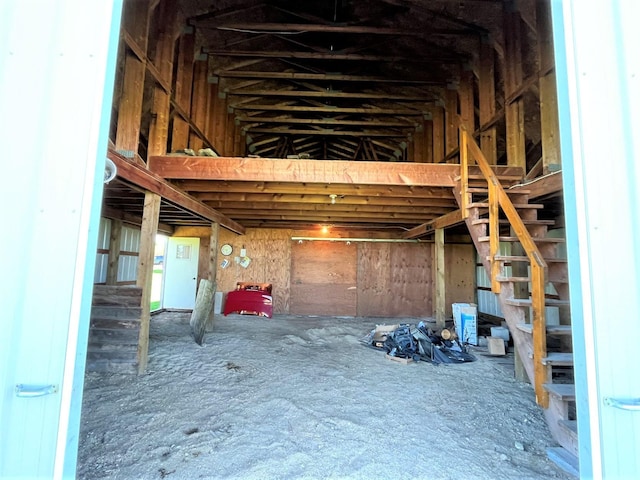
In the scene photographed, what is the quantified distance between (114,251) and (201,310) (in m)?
2.71

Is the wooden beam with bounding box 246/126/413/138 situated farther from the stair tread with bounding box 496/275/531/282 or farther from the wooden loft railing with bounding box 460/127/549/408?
the stair tread with bounding box 496/275/531/282

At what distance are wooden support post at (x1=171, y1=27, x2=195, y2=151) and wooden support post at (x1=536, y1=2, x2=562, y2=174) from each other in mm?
4782

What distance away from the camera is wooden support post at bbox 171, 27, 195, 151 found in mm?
4617

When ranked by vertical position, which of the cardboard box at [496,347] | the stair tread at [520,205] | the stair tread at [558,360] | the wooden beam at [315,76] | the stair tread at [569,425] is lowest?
the cardboard box at [496,347]

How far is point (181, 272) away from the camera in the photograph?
8.45m

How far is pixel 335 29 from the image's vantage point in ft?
16.6

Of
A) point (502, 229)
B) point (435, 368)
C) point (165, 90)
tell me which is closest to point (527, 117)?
point (502, 229)

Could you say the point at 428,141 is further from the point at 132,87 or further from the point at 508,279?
the point at 132,87

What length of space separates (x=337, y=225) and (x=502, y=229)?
366 cm

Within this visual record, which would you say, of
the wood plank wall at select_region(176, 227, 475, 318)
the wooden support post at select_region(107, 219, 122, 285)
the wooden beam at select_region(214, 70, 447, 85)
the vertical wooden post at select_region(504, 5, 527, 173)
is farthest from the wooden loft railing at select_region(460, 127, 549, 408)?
the wooden support post at select_region(107, 219, 122, 285)

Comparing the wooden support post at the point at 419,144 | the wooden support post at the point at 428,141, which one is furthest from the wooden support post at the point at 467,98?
the wooden support post at the point at 419,144

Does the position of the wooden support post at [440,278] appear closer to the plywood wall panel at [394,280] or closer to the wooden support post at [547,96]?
the plywood wall panel at [394,280]

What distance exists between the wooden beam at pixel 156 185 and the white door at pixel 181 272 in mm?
3034

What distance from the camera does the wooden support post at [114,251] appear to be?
625 cm
